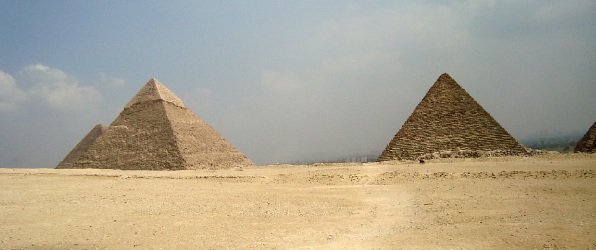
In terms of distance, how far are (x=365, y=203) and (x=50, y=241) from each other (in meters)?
6.45

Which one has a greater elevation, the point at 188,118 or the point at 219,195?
the point at 188,118

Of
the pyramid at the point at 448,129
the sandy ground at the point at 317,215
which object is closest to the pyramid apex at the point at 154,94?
the pyramid at the point at 448,129

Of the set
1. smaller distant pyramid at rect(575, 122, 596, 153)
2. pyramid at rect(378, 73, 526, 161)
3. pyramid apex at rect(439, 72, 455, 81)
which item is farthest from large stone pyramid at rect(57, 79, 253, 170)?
smaller distant pyramid at rect(575, 122, 596, 153)

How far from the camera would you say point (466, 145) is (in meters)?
24.6

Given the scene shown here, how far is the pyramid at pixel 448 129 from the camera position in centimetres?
2431

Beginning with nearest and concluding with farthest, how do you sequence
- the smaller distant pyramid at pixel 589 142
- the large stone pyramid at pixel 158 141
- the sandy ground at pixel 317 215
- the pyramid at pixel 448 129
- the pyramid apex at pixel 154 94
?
the sandy ground at pixel 317 215 < the pyramid at pixel 448 129 < the smaller distant pyramid at pixel 589 142 < the large stone pyramid at pixel 158 141 < the pyramid apex at pixel 154 94

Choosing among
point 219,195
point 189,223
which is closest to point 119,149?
point 219,195

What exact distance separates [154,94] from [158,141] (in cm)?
528

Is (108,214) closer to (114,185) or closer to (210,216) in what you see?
(210,216)

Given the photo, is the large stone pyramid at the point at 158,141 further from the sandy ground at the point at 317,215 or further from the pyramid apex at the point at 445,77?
→ the pyramid apex at the point at 445,77

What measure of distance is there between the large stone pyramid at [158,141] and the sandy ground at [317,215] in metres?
13.4

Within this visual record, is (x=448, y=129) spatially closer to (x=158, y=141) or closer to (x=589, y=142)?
(x=589, y=142)

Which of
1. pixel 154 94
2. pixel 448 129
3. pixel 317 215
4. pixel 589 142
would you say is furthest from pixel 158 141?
pixel 589 142

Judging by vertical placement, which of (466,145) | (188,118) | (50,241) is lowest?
(50,241)
